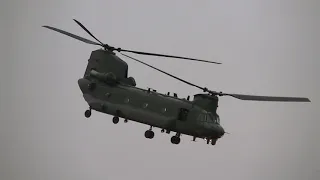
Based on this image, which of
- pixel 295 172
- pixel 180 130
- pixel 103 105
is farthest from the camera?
pixel 295 172

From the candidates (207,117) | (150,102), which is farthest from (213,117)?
(150,102)

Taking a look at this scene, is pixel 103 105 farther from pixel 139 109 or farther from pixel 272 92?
pixel 272 92

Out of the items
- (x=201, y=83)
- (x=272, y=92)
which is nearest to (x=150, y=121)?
(x=201, y=83)

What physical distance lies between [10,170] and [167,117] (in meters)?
9.06

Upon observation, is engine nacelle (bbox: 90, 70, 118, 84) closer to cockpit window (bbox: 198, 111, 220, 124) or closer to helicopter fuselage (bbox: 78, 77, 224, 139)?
helicopter fuselage (bbox: 78, 77, 224, 139)

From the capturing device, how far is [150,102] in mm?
11234

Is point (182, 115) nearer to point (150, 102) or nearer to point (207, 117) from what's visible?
point (207, 117)

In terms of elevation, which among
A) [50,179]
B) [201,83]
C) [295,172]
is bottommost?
[50,179]

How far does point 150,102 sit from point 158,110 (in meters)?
0.27

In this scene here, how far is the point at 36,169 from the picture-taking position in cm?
1812

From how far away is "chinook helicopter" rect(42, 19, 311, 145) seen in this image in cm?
1093

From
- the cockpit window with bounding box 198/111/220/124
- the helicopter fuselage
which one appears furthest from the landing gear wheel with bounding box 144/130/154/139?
the cockpit window with bounding box 198/111/220/124

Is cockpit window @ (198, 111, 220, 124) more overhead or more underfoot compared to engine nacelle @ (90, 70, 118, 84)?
more underfoot

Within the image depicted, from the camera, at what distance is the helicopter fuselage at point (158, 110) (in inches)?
429
